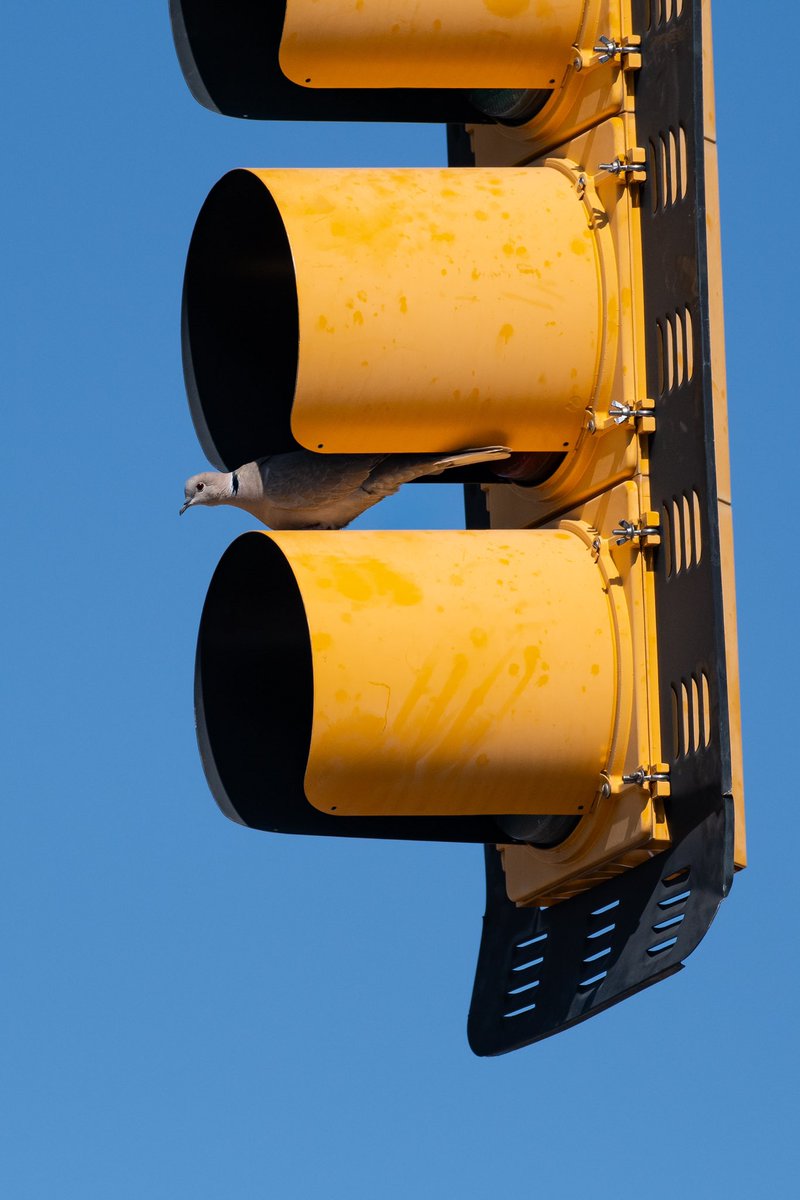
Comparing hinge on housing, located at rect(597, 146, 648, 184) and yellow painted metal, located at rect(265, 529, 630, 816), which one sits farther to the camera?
hinge on housing, located at rect(597, 146, 648, 184)

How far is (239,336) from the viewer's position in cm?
1186

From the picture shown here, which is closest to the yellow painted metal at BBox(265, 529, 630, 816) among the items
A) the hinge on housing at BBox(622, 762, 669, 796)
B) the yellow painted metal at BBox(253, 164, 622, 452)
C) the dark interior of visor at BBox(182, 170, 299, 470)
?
the hinge on housing at BBox(622, 762, 669, 796)

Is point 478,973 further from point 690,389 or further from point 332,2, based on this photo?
point 332,2

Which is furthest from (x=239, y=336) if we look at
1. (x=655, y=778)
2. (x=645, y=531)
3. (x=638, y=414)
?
(x=655, y=778)

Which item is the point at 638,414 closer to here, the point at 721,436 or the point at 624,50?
the point at 721,436

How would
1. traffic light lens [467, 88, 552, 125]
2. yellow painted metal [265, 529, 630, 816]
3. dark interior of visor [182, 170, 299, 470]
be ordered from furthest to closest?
traffic light lens [467, 88, 552, 125] → dark interior of visor [182, 170, 299, 470] → yellow painted metal [265, 529, 630, 816]

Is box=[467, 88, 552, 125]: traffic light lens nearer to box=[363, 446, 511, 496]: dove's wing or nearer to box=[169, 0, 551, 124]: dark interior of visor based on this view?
box=[169, 0, 551, 124]: dark interior of visor

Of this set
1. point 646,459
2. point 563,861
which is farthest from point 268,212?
point 563,861

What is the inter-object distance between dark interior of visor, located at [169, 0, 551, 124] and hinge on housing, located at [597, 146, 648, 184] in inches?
37.7

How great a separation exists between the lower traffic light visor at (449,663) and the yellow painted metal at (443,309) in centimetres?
40

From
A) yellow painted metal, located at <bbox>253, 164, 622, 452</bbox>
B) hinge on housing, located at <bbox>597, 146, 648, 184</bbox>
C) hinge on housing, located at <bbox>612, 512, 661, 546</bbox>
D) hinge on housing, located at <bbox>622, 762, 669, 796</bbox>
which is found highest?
hinge on housing, located at <bbox>597, 146, 648, 184</bbox>

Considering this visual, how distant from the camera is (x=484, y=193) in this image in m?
11.0

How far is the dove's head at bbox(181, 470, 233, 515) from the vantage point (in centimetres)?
1169

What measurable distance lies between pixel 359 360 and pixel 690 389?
3.72 ft
